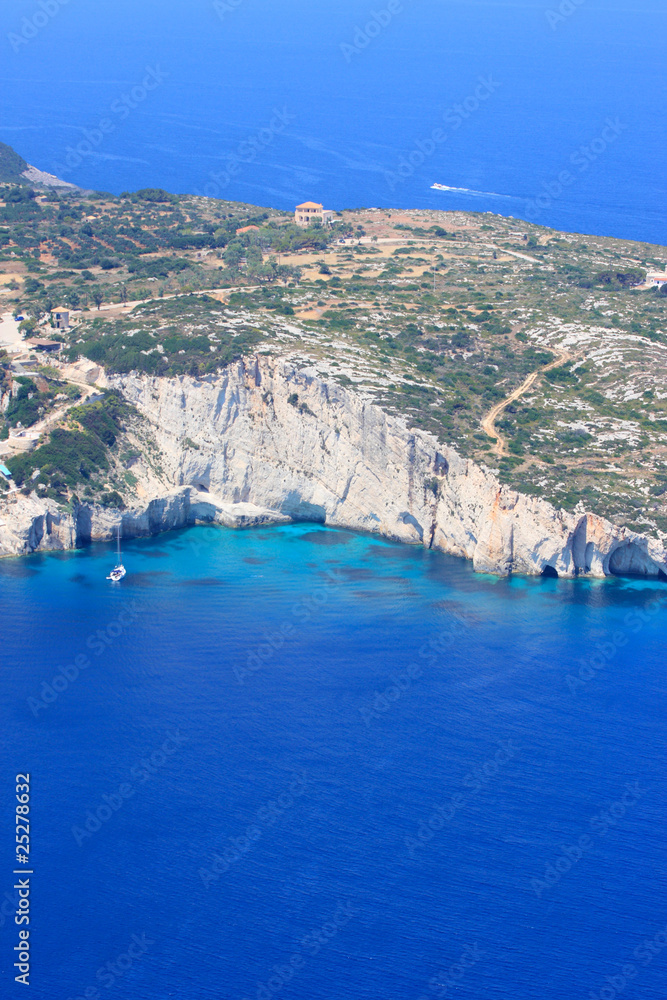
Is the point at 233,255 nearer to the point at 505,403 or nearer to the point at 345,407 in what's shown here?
the point at 345,407

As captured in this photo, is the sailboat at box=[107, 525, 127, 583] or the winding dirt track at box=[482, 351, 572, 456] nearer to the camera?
the sailboat at box=[107, 525, 127, 583]

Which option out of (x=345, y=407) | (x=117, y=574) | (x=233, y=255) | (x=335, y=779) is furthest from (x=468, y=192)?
(x=335, y=779)

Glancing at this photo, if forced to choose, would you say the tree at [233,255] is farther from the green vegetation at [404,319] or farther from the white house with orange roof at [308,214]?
the white house with orange roof at [308,214]

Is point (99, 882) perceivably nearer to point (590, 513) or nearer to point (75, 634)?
point (75, 634)

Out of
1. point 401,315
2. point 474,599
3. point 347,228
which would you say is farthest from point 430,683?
point 347,228

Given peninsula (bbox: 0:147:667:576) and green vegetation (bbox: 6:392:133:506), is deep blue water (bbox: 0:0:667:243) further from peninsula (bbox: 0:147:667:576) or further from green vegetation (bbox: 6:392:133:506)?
green vegetation (bbox: 6:392:133:506)

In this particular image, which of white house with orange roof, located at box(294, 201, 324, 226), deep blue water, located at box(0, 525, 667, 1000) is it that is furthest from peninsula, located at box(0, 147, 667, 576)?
white house with orange roof, located at box(294, 201, 324, 226)

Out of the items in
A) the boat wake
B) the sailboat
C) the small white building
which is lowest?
the sailboat
